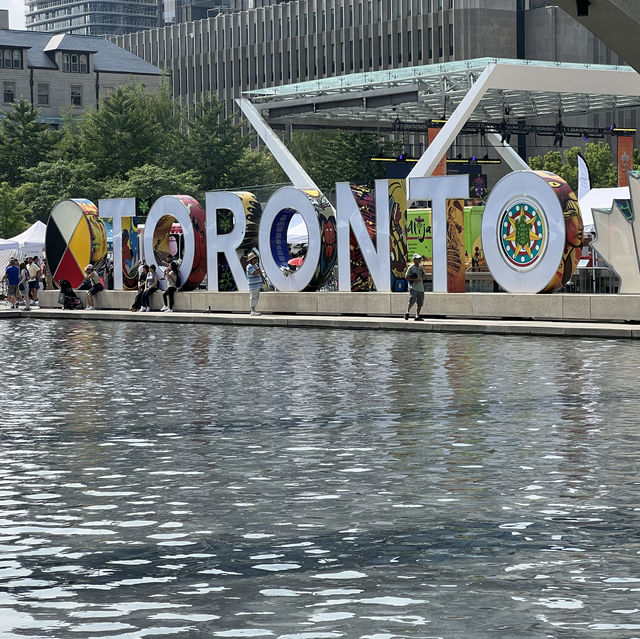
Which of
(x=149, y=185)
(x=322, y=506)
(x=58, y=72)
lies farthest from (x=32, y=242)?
(x=58, y=72)

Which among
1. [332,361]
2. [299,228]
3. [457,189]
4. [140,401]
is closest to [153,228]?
→ [299,228]

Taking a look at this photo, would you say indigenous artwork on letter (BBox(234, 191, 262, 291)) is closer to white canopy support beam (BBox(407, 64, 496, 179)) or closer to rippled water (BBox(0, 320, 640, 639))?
white canopy support beam (BBox(407, 64, 496, 179))

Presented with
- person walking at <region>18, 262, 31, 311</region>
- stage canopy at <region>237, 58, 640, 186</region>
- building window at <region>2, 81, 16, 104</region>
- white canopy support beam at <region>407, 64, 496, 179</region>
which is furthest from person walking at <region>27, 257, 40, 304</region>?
building window at <region>2, 81, 16, 104</region>

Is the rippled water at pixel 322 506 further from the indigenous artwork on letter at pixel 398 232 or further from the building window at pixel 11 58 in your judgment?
the building window at pixel 11 58

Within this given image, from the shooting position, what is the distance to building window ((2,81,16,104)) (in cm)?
11575

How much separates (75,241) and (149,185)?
29691 millimetres

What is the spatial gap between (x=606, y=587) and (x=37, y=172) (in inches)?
2833

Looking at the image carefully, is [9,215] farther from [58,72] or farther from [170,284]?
[58,72]

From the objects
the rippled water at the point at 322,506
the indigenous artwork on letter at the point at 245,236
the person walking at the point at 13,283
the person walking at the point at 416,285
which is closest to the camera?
the rippled water at the point at 322,506

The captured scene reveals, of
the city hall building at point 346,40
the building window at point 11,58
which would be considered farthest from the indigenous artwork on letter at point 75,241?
the building window at point 11,58

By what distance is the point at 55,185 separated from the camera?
7531 centimetres

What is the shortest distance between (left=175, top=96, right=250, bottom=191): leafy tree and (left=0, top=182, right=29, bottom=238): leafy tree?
587 inches

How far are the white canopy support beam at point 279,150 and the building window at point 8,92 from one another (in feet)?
188

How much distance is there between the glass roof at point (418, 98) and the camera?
54.8 m
